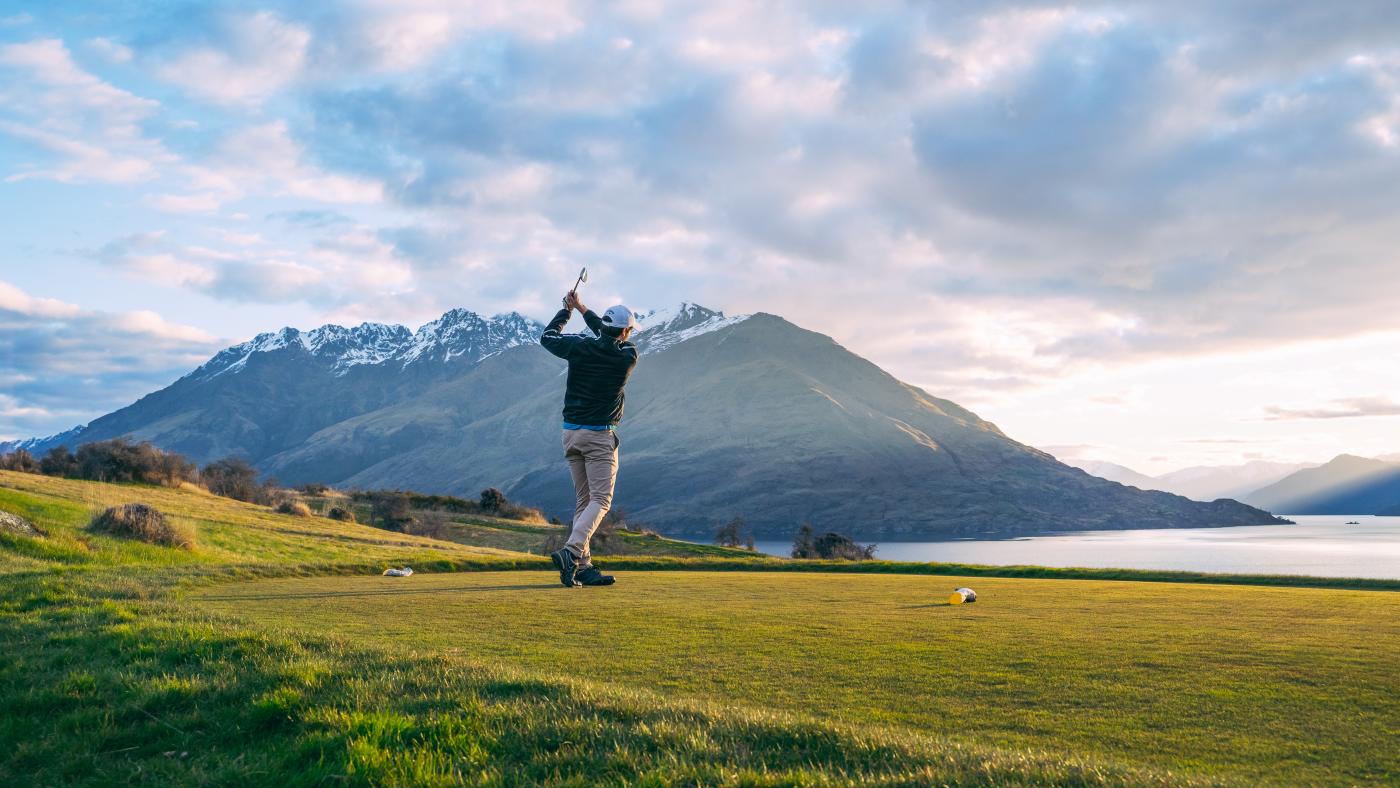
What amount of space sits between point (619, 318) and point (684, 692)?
715cm

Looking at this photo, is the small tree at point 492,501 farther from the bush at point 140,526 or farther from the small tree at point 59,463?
the bush at point 140,526

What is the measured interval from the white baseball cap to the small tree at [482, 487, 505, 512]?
63900 mm

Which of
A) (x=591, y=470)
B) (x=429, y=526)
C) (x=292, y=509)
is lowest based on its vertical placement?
(x=429, y=526)

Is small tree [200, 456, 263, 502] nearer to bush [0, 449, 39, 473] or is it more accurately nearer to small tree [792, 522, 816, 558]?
bush [0, 449, 39, 473]

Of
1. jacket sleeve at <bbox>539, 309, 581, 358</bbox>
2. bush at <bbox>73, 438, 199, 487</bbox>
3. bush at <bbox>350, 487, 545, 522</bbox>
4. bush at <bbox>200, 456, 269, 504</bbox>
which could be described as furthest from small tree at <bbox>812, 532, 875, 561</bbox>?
jacket sleeve at <bbox>539, 309, 581, 358</bbox>

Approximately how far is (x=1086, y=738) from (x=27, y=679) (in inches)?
282

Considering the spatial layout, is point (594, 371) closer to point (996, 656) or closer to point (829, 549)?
point (996, 656)

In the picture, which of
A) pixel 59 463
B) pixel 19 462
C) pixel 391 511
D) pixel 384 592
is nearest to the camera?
pixel 384 592

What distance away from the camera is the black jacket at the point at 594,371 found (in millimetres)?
11641

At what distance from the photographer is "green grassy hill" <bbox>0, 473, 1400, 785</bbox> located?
151 inches

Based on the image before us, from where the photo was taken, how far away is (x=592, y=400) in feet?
38.9

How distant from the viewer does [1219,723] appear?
4.52 metres

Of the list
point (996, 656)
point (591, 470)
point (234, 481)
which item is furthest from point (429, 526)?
point (996, 656)

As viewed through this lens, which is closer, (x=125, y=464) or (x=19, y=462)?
(x=19, y=462)
